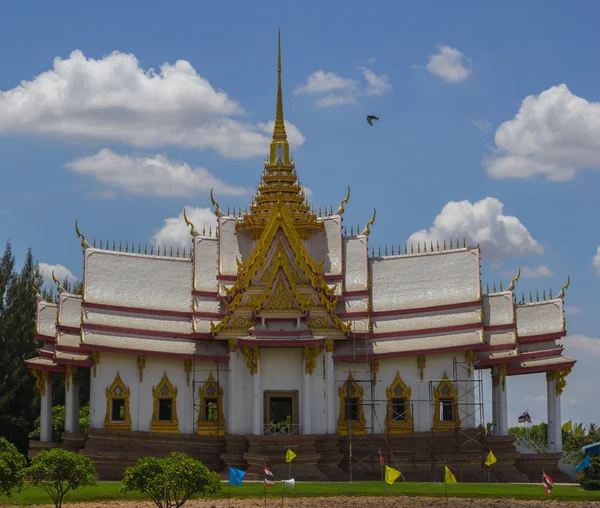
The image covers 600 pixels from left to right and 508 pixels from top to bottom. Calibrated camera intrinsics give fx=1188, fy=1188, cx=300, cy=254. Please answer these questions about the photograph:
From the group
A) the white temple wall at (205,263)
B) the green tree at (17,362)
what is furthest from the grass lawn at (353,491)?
the green tree at (17,362)

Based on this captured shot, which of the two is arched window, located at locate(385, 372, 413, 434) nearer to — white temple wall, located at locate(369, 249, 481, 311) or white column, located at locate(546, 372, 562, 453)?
white temple wall, located at locate(369, 249, 481, 311)

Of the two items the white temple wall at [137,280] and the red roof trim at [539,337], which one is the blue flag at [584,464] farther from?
the white temple wall at [137,280]

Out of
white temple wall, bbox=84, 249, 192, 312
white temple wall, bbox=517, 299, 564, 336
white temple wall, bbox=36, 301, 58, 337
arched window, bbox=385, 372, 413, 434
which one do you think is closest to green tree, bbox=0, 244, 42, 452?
white temple wall, bbox=36, 301, 58, 337

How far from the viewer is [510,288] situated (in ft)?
156

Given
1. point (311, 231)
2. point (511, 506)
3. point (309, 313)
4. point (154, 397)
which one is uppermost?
point (311, 231)

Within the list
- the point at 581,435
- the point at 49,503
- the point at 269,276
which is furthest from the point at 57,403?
the point at 581,435

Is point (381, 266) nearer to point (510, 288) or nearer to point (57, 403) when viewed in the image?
point (510, 288)

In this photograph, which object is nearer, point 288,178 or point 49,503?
point 49,503

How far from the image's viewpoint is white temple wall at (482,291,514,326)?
153ft

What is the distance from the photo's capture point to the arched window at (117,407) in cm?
4472

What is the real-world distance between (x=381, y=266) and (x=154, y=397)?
10623 millimetres

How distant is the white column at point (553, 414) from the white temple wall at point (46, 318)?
2029 cm

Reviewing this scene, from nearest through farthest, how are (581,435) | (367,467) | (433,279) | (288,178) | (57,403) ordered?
(367,467) → (433,279) → (288,178) → (57,403) → (581,435)

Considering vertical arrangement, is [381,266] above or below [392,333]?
above
